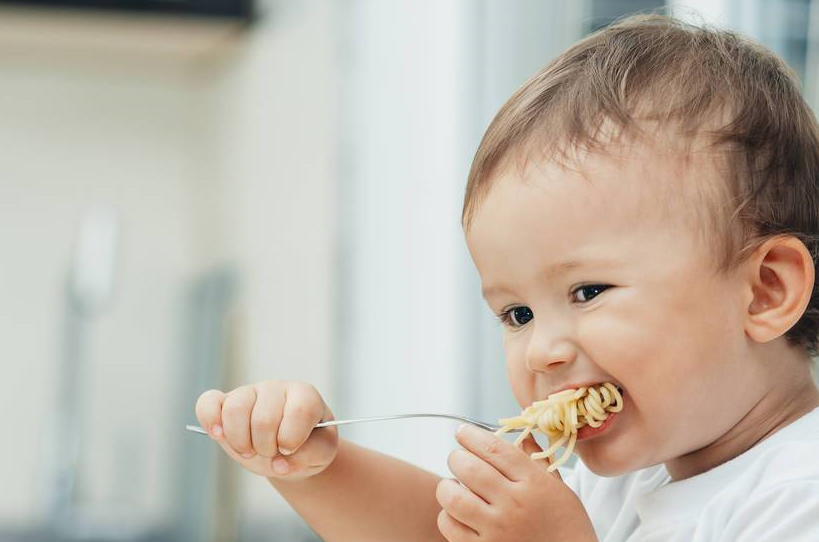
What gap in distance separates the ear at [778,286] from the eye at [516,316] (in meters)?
0.14

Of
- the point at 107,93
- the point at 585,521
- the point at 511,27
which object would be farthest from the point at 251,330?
the point at 585,521

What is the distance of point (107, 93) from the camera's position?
3771 mm

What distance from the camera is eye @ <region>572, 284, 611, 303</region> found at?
2.44ft

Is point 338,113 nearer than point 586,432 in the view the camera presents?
No

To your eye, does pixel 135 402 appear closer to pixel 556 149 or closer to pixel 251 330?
pixel 251 330

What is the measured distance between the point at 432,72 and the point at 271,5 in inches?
55.0

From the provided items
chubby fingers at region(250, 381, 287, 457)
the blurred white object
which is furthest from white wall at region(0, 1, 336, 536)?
chubby fingers at region(250, 381, 287, 457)

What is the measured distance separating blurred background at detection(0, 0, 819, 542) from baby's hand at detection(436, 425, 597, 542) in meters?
1.07

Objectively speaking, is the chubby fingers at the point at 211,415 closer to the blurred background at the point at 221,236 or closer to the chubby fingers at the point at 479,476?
the chubby fingers at the point at 479,476

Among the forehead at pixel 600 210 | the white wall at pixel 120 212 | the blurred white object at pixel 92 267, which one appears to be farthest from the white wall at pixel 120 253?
the forehead at pixel 600 210

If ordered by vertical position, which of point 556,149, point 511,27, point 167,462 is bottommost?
point 167,462

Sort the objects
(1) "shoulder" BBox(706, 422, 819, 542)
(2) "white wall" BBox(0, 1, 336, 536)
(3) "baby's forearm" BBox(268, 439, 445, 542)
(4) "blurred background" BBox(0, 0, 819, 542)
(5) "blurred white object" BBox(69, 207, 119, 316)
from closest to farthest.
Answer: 1. (1) "shoulder" BBox(706, 422, 819, 542)
2. (3) "baby's forearm" BBox(268, 439, 445, 542)
3. (4) "blurred background" BBox(0, 0, 819, 542)
4. (5) "blurred white object" BBox(69, 207, 119, 316)
5. (2) "white wall" BBox(0, 1, 336, 536)

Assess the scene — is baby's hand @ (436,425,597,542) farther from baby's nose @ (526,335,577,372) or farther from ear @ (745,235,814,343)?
ear @ (745,235,814,343)

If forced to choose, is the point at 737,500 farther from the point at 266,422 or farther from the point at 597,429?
the point at 266,422
